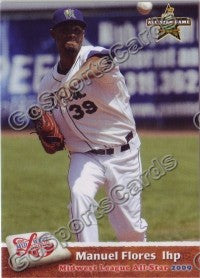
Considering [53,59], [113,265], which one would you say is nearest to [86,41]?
[53,59]

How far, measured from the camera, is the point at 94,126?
9227mm

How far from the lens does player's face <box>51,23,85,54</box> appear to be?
30.1ft

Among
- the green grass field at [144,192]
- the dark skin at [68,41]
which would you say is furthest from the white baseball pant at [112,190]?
the dark skin at [68,41]

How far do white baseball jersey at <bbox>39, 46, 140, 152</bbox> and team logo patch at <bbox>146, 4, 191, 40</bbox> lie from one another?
42 cm

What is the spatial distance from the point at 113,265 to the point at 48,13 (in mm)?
1849

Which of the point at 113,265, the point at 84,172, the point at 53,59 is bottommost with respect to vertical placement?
the point at 113,265

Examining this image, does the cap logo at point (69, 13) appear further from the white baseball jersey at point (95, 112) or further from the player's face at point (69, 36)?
the white baseball jersey at point (95, 112)

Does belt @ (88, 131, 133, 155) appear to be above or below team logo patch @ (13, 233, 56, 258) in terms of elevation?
above

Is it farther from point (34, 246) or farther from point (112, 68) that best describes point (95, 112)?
point (34, 246)

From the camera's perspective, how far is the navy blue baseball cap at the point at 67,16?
9172mm

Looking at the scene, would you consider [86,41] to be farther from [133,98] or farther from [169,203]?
[169,203]

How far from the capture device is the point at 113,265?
9.34 meters
